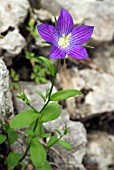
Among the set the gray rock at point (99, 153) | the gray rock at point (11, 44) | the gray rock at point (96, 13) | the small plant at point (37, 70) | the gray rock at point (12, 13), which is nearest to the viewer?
the gray rock at point (11, 44)

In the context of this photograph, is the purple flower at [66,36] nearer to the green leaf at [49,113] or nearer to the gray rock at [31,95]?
the green leaf at [49,113]

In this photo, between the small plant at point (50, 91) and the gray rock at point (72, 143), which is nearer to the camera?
the small plant at point (50, 91)

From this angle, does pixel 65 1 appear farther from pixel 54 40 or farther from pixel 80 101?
pixel 54 40

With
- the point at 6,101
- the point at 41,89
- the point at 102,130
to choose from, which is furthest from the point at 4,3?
the point at 102,130

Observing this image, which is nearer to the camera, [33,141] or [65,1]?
[33,141]

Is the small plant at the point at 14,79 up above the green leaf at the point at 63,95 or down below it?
below

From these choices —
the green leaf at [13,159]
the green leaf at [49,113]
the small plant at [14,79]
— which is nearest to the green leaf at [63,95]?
the green leaf at [49,113]
